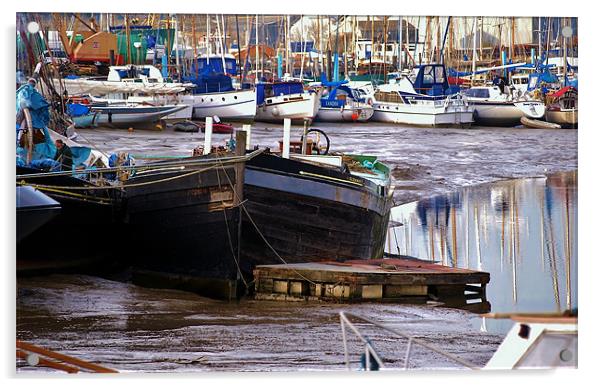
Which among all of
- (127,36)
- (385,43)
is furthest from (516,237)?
(127,36)

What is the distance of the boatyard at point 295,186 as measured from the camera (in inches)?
395

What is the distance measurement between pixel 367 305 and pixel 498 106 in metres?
2.10

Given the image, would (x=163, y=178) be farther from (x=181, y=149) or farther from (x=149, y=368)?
(x=149, y=368)

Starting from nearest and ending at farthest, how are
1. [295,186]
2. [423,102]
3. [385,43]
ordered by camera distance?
[385,43] → [423,102] → [295,186]

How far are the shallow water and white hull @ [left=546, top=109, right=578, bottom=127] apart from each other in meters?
0.09

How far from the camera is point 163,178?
476 inches

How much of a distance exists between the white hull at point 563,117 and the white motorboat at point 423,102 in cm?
67

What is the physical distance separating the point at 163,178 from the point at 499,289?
3.21 m

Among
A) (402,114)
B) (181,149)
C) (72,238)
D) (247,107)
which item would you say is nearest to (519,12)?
(402,114)

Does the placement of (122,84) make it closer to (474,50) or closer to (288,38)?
(288,38)

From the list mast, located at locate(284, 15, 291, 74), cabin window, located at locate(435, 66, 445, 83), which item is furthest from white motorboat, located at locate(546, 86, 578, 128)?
mast, located at locate(284, 15, 291, 74)

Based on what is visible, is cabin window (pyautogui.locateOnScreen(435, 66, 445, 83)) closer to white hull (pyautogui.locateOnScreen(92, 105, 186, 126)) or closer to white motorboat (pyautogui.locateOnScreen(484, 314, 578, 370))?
white hull (pyautogui.locateOnScreen(92, 105, 186, 126))

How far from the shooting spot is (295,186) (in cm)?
1199

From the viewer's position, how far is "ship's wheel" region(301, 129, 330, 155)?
11.2 meters
